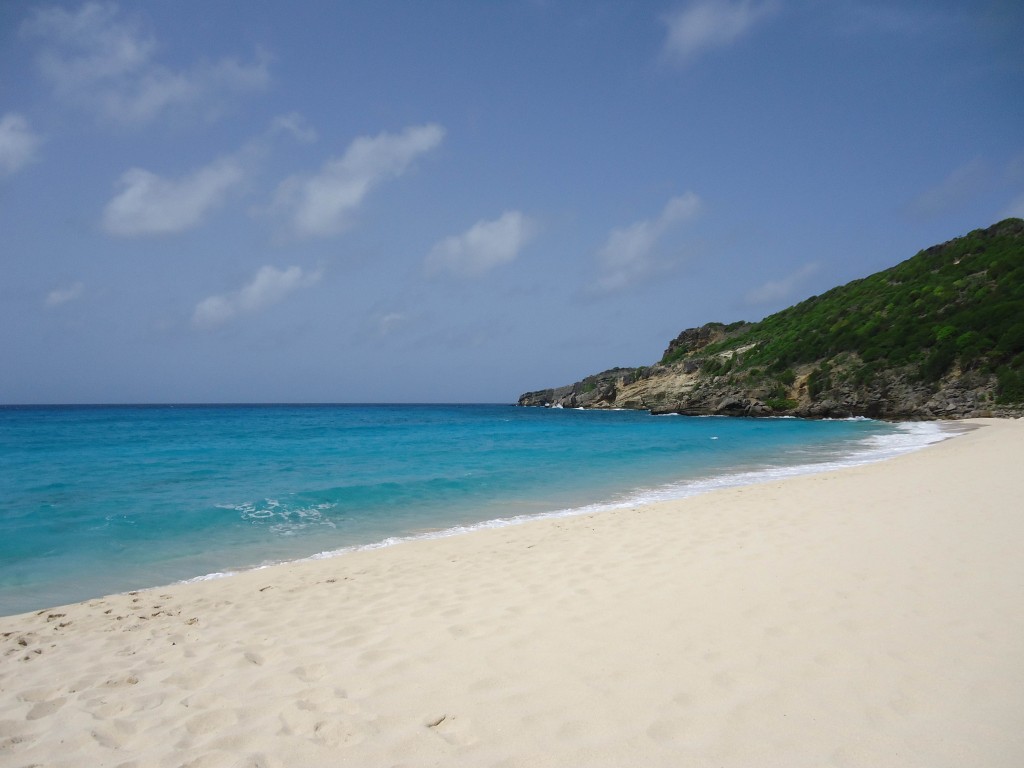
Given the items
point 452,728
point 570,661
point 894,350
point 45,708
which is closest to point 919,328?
point 894,350

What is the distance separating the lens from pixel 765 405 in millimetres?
56438

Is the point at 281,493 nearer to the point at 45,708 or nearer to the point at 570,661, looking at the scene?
the point at 45,708

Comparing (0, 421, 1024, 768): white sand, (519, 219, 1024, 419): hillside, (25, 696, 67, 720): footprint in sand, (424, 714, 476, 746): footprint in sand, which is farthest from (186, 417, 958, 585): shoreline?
(519, 219, 1024, 419): hillside

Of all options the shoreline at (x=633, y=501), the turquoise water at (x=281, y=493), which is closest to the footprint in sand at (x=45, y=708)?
the shoreline at (x=633, y=501)

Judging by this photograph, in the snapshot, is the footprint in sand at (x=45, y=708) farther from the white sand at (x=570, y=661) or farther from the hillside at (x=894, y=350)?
the hillside at (x=894, y=350)

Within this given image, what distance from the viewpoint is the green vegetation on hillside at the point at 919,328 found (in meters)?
40.3

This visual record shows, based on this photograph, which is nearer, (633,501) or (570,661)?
(570,661)

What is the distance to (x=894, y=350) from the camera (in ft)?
155

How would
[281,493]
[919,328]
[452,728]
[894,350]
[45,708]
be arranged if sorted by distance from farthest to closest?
[894,350]
[919,328]
[281,493]
[45,708]
[452,728]

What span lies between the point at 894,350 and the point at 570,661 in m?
54.7

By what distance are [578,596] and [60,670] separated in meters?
4.76

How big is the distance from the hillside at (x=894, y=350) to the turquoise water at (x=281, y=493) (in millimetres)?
17666

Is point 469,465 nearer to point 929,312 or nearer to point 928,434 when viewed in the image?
point 928,434

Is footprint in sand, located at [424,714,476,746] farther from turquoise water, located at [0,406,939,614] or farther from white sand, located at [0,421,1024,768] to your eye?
turquoise water, located at [0,406,939,614]
